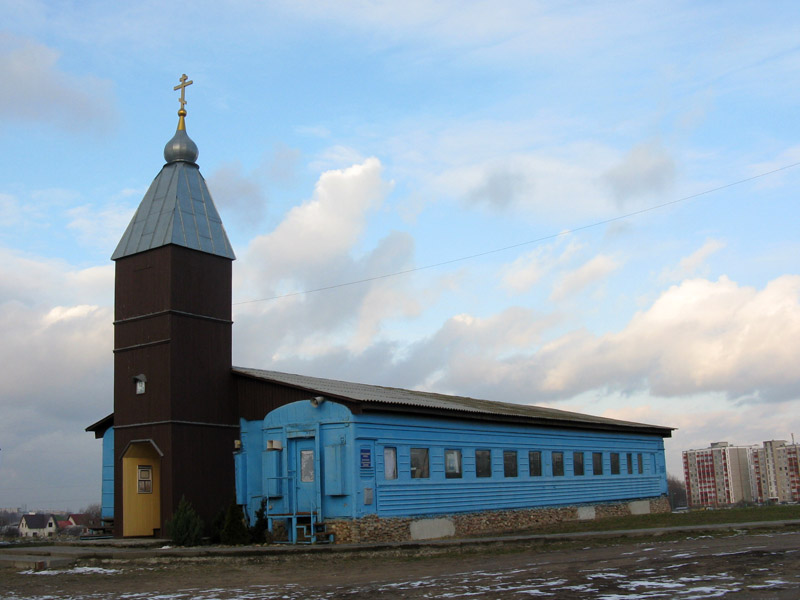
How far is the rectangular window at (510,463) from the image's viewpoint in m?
29.5

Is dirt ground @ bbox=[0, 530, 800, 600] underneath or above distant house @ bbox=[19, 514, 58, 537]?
above

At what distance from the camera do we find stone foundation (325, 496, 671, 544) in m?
23.5

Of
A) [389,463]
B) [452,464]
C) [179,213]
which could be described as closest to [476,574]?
[389,463]

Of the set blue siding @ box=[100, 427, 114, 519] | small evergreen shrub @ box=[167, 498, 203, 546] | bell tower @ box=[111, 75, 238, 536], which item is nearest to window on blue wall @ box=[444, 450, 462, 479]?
bell tower @ box=[111, 75, 238, 536]

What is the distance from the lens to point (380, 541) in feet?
77.2

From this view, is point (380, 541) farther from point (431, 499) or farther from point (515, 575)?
point (515, 575)

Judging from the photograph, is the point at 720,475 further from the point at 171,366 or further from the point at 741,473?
the point at 171,366

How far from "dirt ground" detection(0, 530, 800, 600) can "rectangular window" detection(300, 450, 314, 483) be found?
4.40 metres

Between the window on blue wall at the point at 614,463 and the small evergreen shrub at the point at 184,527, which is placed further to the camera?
the window on blue wall at the point at 614,463

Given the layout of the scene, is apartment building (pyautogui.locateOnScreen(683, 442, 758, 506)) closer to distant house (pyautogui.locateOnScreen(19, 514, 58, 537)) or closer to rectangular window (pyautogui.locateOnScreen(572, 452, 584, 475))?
distant house (pyautogui.locateOnScreen(19, 514, 58, 537))

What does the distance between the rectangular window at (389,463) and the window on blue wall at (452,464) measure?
8.01ft

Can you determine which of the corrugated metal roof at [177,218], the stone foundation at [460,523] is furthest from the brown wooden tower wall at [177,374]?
the stone foundation at [460,523]

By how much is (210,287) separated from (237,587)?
13.0 metres

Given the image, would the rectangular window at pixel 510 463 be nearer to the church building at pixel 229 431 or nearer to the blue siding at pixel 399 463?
the blue siding at pixel 399 463
